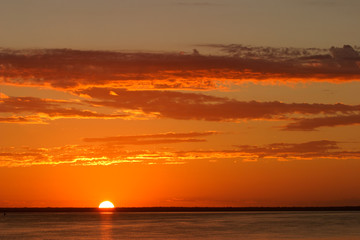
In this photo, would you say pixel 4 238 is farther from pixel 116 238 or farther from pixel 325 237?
pixel 325 237

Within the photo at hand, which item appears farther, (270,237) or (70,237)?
Result: (70,237)

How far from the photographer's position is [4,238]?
103 metres

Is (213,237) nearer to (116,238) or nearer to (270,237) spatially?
(270,237)

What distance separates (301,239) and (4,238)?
45.1 metres

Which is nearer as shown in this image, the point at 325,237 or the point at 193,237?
the point at 325,237

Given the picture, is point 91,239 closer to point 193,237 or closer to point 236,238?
point 193,237

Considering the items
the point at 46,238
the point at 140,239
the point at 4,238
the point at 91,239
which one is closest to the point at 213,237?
the point at 140,239

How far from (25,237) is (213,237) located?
29.9 meters

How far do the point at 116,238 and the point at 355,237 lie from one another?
35274mm

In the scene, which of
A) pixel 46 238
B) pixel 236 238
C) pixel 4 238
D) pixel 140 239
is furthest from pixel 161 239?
pixel 4 238

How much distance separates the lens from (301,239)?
306 feet

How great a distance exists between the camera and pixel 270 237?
97500 millimetres

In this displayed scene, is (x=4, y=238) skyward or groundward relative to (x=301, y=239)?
skyward

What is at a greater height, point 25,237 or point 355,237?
point 25,237
